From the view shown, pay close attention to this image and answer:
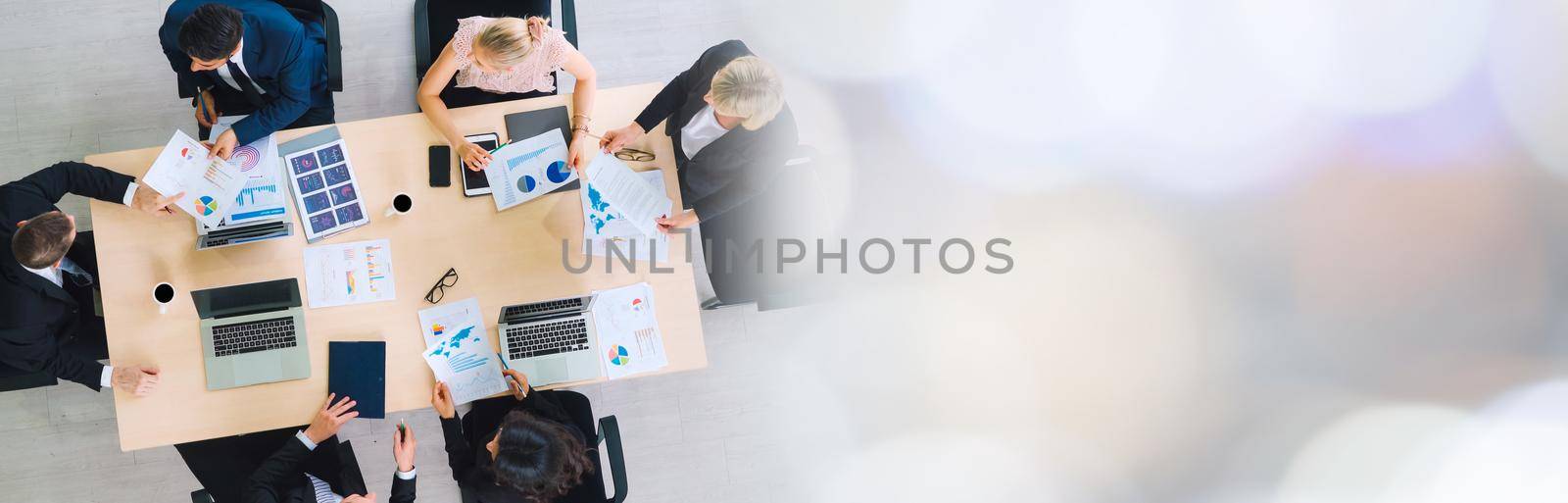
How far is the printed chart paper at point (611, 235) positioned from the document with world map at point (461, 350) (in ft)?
1.24

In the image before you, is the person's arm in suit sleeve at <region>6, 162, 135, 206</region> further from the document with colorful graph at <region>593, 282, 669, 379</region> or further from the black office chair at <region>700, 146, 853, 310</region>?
the black office chair at <region>700, 146, 853, 310</region>

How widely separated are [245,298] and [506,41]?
3.39ft

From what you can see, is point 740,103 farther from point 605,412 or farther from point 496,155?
point 605,412

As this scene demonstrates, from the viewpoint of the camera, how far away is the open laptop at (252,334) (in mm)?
2158

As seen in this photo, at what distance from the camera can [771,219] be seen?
2.81 meters

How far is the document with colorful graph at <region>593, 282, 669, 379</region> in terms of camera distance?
2270 mm

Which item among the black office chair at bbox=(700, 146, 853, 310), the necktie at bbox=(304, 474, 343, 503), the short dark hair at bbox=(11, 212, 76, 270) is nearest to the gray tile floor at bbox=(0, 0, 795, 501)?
the black office chair at bbox=(700, 146, 853, 310)

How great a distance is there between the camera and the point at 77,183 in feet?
7.06

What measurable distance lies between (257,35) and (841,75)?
2.14m

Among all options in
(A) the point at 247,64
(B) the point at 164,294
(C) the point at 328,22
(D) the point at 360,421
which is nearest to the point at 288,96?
(A) the point at 247,64

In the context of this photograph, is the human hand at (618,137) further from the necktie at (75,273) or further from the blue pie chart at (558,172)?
the necktie at (75,273)

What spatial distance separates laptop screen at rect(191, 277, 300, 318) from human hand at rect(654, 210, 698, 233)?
3.42 feet

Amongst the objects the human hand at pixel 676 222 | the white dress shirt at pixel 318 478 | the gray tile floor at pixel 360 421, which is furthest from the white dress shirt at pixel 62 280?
the human hand at pixel 676 222

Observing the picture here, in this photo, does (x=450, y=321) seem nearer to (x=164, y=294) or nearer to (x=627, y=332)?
(x=627, y=332)
